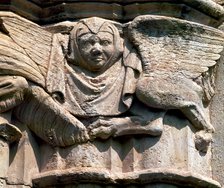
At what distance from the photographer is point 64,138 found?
568 cm

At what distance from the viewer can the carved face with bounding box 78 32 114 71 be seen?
5.78m

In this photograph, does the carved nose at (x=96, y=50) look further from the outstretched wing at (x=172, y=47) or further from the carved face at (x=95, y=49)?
the outstretched wing at (x=172, y=47)

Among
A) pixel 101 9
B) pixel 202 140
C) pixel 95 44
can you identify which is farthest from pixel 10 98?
pixel 202 140

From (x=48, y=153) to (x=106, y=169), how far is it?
307 millimetres

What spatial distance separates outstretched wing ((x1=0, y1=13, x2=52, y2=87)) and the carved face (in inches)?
6.9

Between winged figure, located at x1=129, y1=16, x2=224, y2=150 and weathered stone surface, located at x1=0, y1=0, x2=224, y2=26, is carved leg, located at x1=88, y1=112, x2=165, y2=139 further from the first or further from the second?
weathered stone surface, located at x1=0, y1=0, x2=224, y2=26

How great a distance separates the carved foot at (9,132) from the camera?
5617mm

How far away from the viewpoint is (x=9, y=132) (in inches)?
222

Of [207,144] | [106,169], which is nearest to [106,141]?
[106,169]

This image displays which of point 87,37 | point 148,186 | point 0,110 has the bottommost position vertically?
point 148,186

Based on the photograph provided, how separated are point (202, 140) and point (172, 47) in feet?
1.61

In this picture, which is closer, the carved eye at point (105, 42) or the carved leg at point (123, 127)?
the carved leg at point (123, 127)

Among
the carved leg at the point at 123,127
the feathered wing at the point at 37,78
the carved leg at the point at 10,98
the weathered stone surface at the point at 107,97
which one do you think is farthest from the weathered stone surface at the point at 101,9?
the carved leg at the point at 123,127

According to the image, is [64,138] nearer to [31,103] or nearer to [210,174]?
[31,103]
